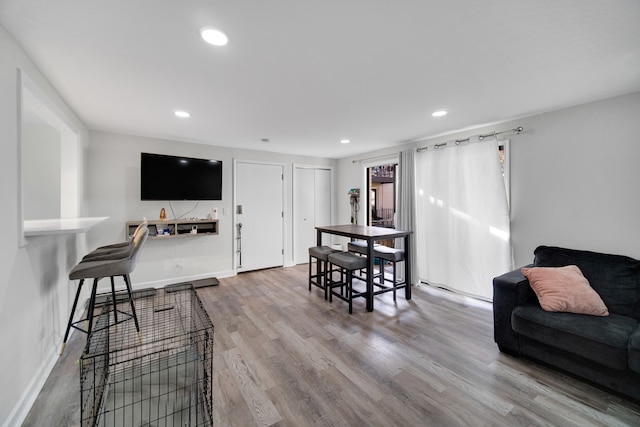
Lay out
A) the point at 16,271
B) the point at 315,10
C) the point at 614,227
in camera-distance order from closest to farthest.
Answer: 1. the point at 315,10
2. the point at 16,271
3. the point at 614,227

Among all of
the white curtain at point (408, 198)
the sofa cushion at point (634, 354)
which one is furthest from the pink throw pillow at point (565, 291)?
the white curtain at point (408, 198)

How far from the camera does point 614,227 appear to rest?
8.18 ft

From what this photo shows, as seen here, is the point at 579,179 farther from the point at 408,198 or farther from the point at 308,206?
the point at 308,206

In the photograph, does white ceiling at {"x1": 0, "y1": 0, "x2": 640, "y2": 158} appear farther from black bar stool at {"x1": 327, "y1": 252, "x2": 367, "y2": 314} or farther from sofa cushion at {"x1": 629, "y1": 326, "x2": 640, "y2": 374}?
sofa cushion at {"x1": 629, "y1": 326, "x2": 640, "y2": 374}

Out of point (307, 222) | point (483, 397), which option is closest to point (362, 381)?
point (483, 397)

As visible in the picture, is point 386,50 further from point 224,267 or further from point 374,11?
point 224,267

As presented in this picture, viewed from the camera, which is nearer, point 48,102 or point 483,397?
point 483,397

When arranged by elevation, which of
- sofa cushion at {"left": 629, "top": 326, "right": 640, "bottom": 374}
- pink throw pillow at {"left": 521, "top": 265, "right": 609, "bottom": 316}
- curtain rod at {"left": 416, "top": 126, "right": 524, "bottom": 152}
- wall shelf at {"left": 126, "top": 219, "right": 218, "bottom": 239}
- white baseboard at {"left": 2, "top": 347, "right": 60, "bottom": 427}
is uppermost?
curtain rod at {"left": 416, "top": 126, "right": 524, "bottom": 152}

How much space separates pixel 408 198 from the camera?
4.28m

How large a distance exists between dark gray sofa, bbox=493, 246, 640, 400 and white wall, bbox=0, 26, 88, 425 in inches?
140

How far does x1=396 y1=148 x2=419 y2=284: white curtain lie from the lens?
4238mm

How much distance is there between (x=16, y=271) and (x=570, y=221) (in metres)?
4.72

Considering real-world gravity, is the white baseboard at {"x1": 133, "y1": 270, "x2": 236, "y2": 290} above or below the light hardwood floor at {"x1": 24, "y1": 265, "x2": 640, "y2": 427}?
above

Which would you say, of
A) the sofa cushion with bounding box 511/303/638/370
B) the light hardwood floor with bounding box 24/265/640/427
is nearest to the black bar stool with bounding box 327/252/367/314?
the light hardwood floor with bounding box 24/265/640/427
